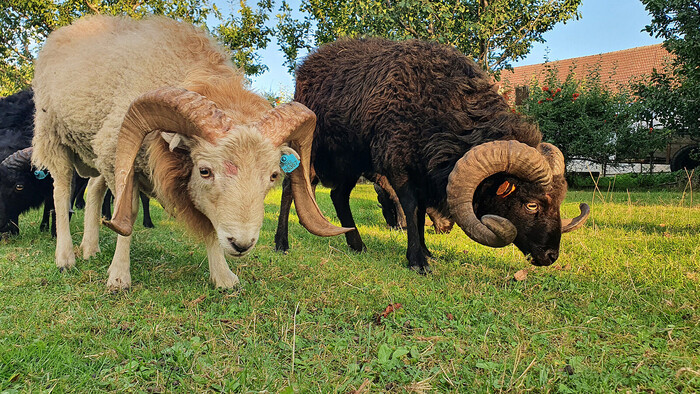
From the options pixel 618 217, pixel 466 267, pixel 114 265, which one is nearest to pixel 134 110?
pixel 114 265

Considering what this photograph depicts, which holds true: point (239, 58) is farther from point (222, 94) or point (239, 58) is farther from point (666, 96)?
point (222, 94)

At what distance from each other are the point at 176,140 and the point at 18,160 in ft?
13.9

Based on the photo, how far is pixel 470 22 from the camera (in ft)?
43.8

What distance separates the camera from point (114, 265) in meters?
4.20

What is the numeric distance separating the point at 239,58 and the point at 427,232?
1504 centimetres

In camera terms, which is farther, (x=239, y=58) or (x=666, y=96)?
(x=239, y=58)

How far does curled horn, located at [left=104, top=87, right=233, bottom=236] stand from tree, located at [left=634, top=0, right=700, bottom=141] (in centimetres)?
1449

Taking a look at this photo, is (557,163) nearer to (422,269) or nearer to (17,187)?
(422,269)

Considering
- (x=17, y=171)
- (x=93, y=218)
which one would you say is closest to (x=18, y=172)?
(x=17, y=171)

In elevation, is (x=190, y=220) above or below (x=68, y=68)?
below

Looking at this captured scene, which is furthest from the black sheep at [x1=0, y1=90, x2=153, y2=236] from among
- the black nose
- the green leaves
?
the green leaves

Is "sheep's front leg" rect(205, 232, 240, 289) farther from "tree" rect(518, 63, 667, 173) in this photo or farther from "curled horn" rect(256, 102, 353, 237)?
"tree" rect(518, 63, 667, 173)

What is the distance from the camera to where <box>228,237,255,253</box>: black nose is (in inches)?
127

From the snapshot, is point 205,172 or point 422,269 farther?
point 422,269
